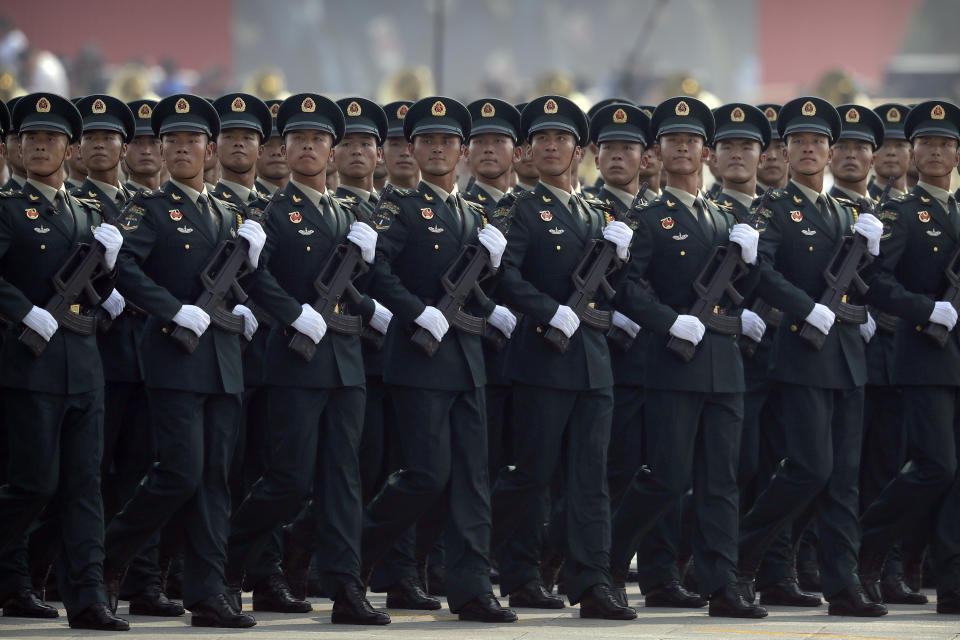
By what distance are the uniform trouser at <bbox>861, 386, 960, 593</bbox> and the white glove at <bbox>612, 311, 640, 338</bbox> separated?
1.32 meters

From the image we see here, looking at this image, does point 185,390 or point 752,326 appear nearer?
point 185,390

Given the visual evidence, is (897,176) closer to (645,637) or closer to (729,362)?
(729,362)

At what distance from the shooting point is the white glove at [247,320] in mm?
8453

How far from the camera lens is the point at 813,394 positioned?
8.96m

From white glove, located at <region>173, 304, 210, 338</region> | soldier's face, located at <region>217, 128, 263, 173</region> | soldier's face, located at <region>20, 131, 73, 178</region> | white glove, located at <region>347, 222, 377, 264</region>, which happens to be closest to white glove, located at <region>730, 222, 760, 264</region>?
white glove, located at <region>347, 222, 377, 264</region>

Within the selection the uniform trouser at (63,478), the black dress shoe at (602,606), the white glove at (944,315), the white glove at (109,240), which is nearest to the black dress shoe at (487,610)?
the black dress shoe at (602,606)

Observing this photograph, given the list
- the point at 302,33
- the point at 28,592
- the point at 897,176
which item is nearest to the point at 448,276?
the point at 28,592

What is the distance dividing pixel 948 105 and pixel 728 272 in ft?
5.30

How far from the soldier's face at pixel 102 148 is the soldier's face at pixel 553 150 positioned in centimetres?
202

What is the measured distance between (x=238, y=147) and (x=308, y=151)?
494 millimetres

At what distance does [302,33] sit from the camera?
48.8 m

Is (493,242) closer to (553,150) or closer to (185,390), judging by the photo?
(553,150)

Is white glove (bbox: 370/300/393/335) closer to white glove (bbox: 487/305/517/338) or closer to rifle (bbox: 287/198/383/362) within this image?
white glove (bbox: 487/305/517/338)

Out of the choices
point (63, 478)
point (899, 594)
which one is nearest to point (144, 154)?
point (63, 478)
